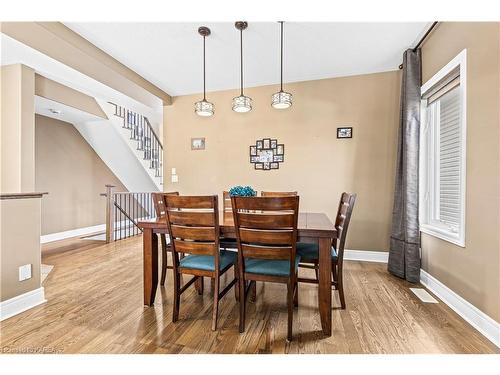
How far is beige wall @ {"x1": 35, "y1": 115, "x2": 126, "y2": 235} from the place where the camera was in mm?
4734

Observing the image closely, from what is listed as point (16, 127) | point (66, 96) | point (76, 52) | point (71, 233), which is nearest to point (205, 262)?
point (76, 52)

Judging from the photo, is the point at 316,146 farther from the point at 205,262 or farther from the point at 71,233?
the point at 71,233

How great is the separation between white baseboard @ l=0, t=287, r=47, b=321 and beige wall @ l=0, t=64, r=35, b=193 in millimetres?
1632

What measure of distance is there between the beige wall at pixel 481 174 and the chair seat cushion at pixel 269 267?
1.45m

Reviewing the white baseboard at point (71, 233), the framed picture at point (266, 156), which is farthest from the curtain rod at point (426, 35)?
the white baseboard at point (71, 233)

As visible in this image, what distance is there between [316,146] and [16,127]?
3.96m

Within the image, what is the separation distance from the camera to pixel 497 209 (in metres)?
1.72

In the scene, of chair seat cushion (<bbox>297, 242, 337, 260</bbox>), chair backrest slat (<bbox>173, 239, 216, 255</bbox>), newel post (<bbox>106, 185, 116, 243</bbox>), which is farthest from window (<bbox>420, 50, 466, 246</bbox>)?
newel post (<bbox>106, 185, 116, 243</bbox>)

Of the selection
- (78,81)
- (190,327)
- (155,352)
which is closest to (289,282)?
(190,327)

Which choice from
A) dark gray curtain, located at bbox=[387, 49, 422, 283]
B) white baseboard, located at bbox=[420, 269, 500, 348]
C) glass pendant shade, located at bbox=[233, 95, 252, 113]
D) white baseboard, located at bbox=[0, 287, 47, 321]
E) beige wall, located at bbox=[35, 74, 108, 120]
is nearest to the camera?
white baseboard, located at bbox=[420, 269, 500, 348]

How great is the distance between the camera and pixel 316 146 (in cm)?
371

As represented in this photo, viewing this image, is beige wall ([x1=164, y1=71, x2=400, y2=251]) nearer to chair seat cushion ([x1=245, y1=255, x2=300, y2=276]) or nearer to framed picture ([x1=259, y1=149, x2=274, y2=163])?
framed picture ([x1=259, y1=149, x2=274, y2=163])

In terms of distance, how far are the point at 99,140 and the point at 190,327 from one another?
5.14 meters
